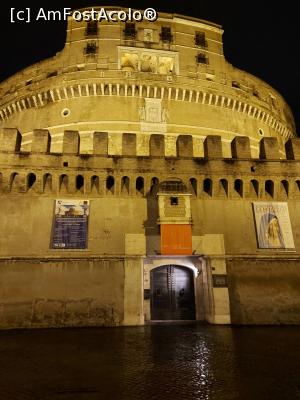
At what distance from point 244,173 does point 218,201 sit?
6.02ft

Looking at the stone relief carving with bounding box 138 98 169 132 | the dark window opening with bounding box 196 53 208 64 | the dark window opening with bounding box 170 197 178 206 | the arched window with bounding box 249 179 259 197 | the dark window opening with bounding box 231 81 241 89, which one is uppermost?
the dark window opening with bounding box 196 53 208 64

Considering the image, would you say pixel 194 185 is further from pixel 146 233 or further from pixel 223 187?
pixel 146 233

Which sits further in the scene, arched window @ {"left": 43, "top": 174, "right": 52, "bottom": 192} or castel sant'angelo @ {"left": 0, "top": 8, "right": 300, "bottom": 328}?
arched window @ {"left": 43, "top": 174, "right": 52, "bottom": 192}

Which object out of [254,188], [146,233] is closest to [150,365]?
[146,233]

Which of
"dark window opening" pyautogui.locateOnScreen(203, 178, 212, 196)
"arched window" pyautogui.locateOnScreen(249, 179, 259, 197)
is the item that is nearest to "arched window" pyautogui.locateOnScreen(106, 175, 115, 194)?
"dark window opening" pyautogui.locateOnScreen(203, 178, 212, 196)

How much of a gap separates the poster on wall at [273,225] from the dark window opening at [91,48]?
20810 millimetres

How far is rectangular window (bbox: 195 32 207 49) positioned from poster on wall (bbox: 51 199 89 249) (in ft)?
73.9

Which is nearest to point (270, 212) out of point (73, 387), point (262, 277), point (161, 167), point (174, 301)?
point (262, 277)

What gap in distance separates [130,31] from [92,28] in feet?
11.5

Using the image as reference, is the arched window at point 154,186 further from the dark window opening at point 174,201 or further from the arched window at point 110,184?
the arched window at point 110,184

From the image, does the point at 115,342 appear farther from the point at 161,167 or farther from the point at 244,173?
the point at 244,173

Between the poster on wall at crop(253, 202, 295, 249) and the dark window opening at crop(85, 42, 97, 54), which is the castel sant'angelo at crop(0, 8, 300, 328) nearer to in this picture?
the poster on wall at crop(253, 202, 295, 249)

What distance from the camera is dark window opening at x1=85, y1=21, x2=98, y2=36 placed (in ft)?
90.1

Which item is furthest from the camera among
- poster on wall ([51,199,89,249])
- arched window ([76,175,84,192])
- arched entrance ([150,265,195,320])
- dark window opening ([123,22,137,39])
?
dark window opening ([123,22,137,39])
